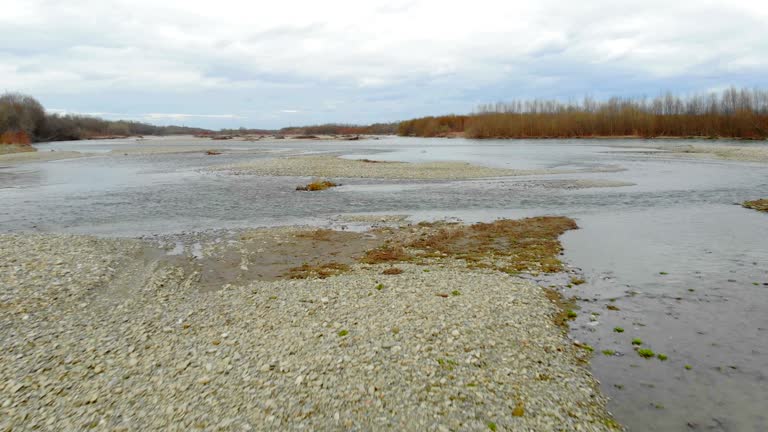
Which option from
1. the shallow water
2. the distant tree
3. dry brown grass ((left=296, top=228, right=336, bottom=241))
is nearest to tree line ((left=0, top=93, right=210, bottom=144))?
the distant tree

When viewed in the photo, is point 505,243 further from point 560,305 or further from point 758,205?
point 758,205

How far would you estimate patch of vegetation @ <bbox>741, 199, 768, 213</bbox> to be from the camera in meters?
24.3

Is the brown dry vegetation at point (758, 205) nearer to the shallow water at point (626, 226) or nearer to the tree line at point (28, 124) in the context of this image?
the shallow water at point (626, 226)

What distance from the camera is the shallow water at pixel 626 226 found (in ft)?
26.7

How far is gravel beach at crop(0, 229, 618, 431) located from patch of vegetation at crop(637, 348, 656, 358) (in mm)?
1062

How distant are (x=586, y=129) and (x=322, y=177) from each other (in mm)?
97991

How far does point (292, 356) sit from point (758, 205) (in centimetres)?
2652

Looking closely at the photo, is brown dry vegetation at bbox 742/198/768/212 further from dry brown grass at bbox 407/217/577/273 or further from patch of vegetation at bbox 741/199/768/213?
dry brown grass at bbox 407/217/577/273

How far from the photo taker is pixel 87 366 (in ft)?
27.6

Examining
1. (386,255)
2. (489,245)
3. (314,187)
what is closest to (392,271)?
(386,255)

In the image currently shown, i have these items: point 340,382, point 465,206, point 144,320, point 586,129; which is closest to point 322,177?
point 465,206

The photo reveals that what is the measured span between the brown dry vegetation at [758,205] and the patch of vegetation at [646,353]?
2006cm

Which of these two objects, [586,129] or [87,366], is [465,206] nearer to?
[87,366]

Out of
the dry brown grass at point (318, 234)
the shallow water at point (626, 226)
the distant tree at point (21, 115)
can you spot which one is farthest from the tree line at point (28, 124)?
the dry brown grass at point (318, 234)
